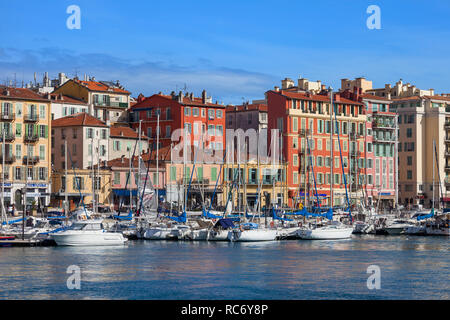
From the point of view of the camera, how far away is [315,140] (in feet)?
399

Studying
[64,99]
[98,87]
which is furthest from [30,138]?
[98,87]

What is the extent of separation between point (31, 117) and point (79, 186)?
976cm

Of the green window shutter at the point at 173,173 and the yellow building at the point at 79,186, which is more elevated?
the green window shutter at the point at 173,173

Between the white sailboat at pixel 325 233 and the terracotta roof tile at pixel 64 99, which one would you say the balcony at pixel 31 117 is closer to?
the terracotta roof tile at pixel 64 99

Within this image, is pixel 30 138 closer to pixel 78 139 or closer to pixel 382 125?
pixel 78 139

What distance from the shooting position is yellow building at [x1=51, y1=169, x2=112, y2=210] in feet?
325

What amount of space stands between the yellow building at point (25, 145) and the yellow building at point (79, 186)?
128 cm

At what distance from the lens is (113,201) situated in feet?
337

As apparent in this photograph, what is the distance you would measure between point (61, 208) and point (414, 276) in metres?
51.9

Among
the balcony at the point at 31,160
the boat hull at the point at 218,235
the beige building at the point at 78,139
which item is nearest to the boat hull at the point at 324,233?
the boat hull at the point at 218,235

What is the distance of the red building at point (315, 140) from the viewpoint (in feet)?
389
